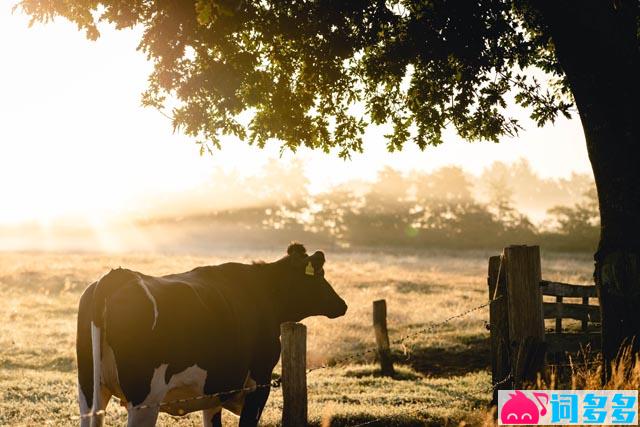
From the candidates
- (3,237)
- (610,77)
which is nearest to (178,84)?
(610,77)

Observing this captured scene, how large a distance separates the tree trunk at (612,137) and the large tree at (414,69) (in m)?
0.02

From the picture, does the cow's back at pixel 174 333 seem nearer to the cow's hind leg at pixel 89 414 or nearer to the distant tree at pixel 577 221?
the cow's hind leg at pixel 89 414

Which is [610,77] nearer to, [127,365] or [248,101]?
[248,101]

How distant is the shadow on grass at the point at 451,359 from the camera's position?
16.6 metres

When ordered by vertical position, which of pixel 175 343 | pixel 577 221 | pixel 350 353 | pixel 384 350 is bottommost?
pixel 350 353

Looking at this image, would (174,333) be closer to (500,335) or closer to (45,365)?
(500,335)

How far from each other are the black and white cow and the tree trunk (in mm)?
4440

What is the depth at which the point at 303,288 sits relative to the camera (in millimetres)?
10148

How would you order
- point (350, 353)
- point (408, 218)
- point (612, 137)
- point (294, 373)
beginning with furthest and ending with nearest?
point (408, 218), point (350, 353), point (612, 137), point (294, 373)

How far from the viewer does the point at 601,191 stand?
9820 millimetres

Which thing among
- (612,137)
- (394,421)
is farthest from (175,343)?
(612,137)

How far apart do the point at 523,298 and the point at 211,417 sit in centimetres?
395

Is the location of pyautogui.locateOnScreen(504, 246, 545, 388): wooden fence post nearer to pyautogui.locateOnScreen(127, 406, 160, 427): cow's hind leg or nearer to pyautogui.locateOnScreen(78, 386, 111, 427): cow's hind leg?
pyautogui.locateOnScreen(127, 406, 160, 427): cow's hind leg

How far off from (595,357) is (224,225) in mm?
85462
